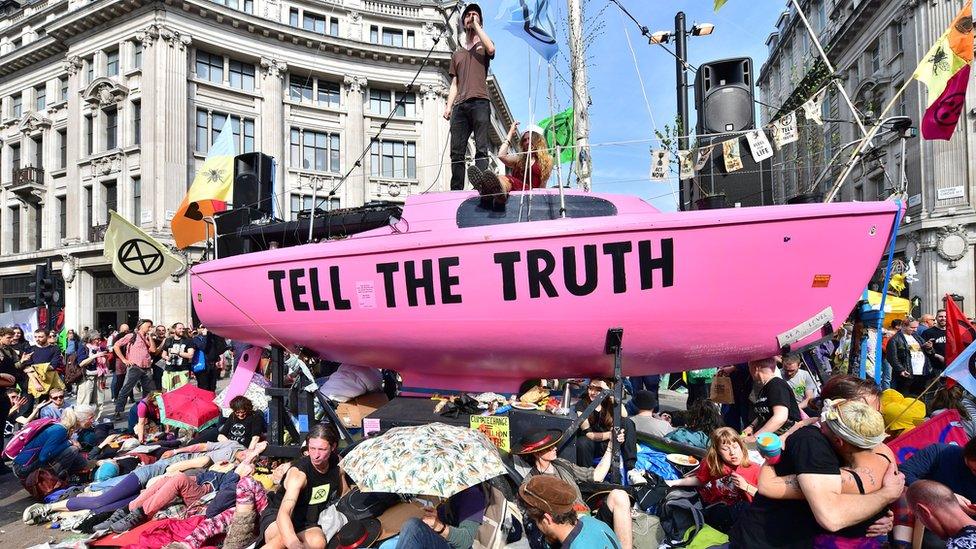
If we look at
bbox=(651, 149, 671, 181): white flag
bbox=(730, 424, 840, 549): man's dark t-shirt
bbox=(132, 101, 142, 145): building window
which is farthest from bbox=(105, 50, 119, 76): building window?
bbox=(730, 424, 840, 549): man's dark t-shirt

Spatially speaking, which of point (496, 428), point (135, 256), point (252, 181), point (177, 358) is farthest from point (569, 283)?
point (177, 358)

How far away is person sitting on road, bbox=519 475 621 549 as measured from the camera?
231 centimetres

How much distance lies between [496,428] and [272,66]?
2508 centimetres

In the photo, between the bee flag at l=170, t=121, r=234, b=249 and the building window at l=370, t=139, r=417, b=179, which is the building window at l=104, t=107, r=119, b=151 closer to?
the building window at l=370, t=139, r=417, b=179

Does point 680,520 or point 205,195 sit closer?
point 680,520

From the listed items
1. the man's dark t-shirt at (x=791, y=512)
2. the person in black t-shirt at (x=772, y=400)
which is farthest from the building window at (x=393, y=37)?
the man's dark t-shirt at (x=791, y=512)

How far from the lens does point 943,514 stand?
7.16 feet

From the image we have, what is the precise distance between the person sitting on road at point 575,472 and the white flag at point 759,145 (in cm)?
312

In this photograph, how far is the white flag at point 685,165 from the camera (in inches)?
220

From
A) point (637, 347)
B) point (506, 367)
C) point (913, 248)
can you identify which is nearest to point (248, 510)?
point (506, 367)

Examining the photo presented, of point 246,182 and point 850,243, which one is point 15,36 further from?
point 850,243

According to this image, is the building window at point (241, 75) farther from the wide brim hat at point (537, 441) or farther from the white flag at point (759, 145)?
the wide brim hat at point (537, 441)

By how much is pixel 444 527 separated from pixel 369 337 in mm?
1965

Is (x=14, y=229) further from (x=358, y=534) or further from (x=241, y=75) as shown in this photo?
(x=358, y=534)
